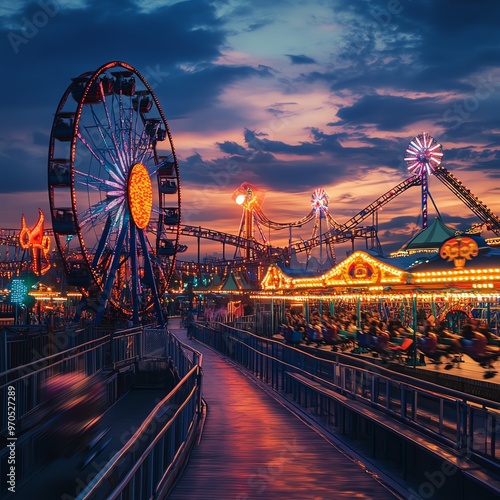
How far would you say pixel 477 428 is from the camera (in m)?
9.02

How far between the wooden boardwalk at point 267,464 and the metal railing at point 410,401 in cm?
96

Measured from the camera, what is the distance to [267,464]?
36.1 ft

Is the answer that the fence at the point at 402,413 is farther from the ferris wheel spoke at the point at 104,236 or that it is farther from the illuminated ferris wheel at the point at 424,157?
the illuminated ferris wheel at the point at 424,157

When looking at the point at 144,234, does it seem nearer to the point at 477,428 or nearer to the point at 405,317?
the point at 405,317

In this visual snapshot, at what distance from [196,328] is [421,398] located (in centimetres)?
3347

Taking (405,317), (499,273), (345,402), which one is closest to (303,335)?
(405,317)

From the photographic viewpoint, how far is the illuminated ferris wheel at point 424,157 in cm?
6825

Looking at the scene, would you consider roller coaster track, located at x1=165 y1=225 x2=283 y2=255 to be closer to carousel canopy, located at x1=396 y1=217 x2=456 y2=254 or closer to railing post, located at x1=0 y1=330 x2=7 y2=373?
carousel canopy, located at x1=396 y1=217 x2=456 y2=254

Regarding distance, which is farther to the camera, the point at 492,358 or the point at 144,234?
the point at 144,234

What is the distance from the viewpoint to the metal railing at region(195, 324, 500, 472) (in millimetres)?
8914

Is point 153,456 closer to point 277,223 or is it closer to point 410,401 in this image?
point 410,401

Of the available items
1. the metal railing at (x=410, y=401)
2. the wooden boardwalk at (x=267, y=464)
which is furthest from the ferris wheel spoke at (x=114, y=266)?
the wooden boardwalk at (x=267, y=464)

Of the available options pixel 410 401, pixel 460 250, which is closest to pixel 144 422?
pixel 410 401

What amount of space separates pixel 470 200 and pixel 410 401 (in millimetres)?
61924
